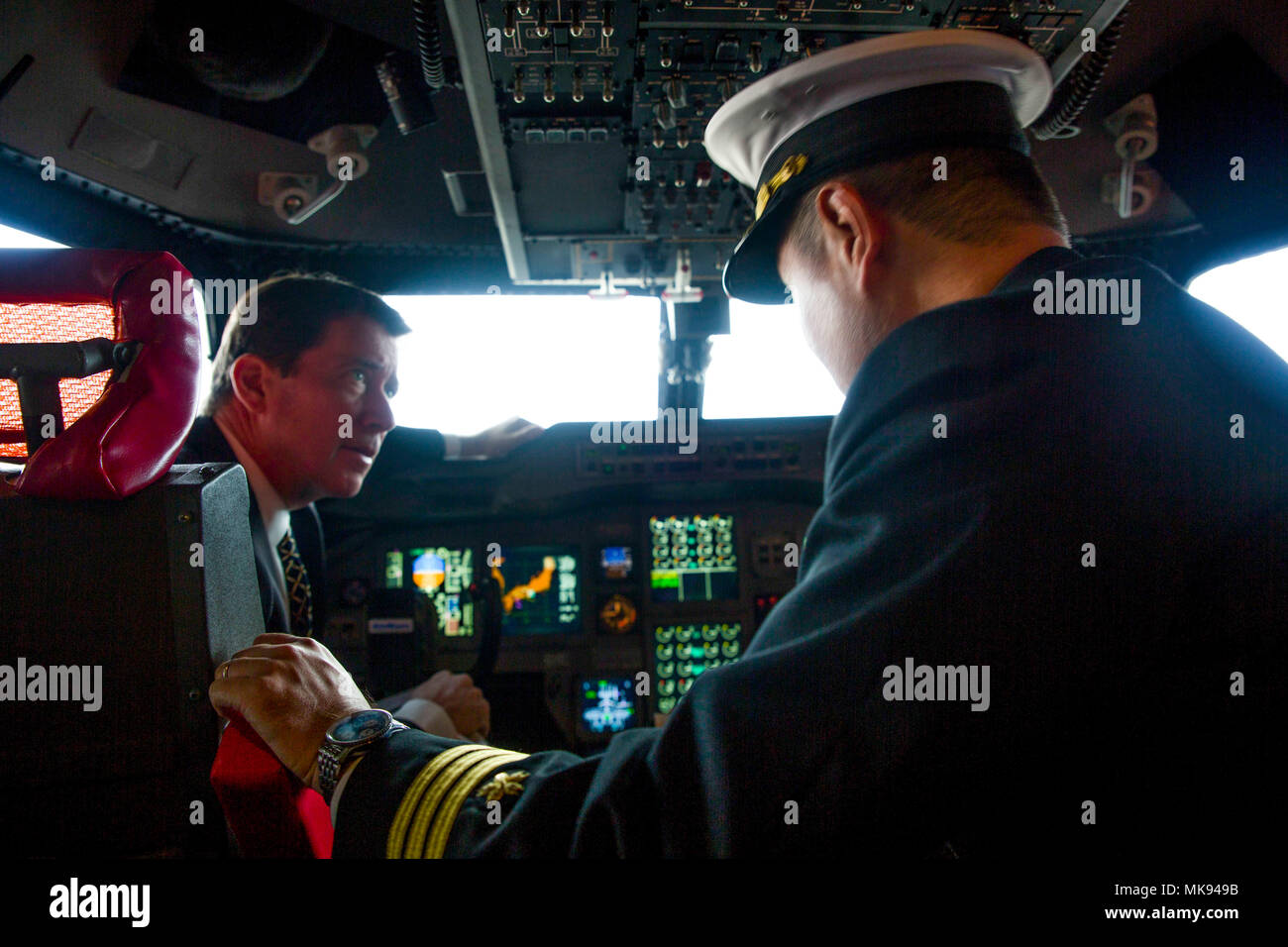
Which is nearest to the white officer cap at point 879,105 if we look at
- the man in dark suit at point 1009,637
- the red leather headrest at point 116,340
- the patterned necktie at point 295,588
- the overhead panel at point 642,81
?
the man in dark suit at point 1009,637

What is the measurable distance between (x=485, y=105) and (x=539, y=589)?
5.57ft

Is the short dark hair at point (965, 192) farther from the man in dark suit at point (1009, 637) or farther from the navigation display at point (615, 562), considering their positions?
the navigation display at point (615, 562)

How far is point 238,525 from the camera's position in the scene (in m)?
0.83

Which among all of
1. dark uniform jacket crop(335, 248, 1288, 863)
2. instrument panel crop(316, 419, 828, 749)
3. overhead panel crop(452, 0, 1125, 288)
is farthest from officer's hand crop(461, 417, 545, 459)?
dark uniform jacket crop(335, 248, 1288, 863)

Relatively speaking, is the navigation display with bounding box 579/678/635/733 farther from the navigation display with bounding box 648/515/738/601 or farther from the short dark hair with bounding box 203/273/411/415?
the short dark hair with bounding box 203/273/411/415

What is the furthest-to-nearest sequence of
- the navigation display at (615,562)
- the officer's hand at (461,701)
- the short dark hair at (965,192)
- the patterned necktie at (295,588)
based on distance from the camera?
1. the navigation display at (615,562)
2. the officer's hand at (461,701)
3. the patterned necktie at (295,588)
4. the short dark hair at (965,192)

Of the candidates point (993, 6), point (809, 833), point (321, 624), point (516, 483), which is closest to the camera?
point (809, 833)

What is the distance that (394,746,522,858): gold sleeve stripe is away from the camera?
27.5 inches

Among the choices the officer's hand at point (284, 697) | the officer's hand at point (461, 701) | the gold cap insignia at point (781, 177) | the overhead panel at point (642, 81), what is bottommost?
the officer's hand at point (461, 701)

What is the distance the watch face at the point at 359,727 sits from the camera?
75cm

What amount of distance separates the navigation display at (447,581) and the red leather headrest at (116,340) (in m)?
1.94

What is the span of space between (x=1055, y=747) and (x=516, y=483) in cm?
233
